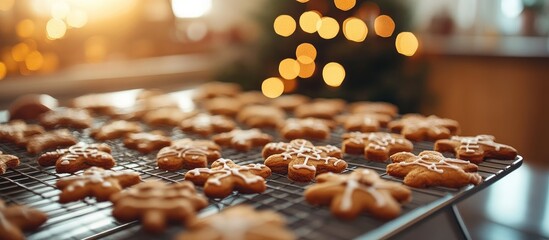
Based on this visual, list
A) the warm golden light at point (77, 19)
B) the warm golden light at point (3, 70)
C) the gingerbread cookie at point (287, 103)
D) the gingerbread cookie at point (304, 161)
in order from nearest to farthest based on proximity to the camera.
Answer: the gingerbread cookie at point (304, 161) < the gingerbread cookie at point (287, 103) < the warm golden light at point (3, 70) < the warm golden light at point (77, 19)

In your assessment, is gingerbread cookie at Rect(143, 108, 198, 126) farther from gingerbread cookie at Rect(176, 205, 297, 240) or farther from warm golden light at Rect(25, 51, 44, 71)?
warm golden light at Rect(25, 51, 44, 71)

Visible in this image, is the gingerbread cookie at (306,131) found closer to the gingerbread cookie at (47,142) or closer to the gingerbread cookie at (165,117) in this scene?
the gingerbread cookie at (165,117)

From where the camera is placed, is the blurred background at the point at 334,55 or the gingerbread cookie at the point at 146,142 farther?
the blurred background at the point at 334,55

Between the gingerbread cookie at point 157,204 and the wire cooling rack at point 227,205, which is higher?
the gingerbread cookie at point 157,204

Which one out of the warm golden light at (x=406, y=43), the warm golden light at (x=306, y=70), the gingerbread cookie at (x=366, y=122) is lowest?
the gingerbread cookie at (x=366, y=122)

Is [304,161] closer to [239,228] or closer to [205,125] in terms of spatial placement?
[239,228]

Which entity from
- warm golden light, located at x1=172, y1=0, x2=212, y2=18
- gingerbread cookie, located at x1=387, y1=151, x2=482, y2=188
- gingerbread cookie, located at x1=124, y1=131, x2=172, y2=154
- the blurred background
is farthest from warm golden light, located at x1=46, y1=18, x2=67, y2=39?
gingerbread cookie, located at x1=387, y1=151, x2=482, y2=188

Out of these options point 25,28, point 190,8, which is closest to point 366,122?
point 25,28

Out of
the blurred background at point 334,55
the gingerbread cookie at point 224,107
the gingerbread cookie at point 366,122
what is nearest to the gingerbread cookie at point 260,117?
the gingerbread cookie at point 224,107
